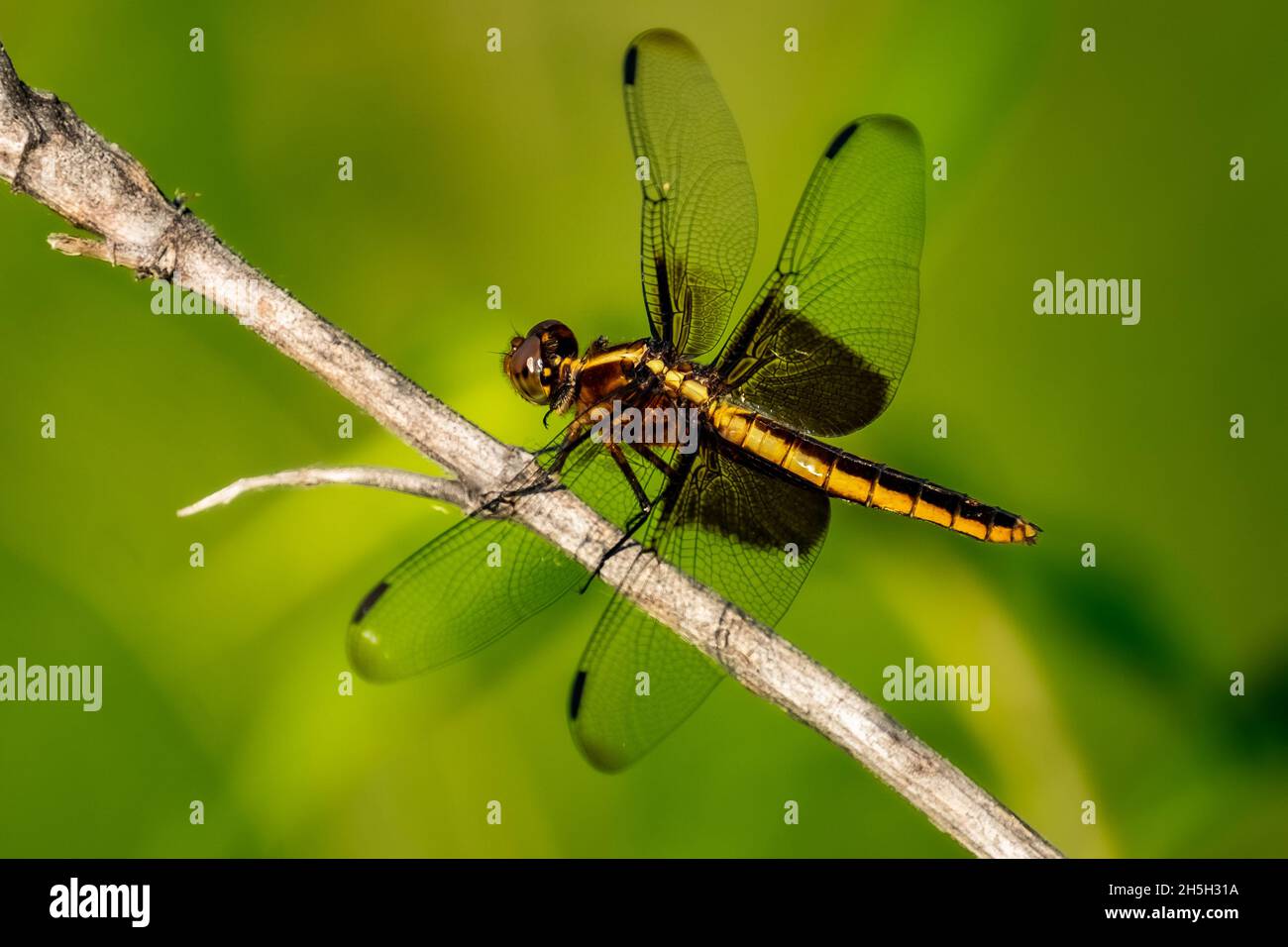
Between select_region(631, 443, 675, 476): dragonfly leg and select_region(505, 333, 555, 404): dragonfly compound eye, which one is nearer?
select_region(505, 333, 555, 404): dragonfly compound eye

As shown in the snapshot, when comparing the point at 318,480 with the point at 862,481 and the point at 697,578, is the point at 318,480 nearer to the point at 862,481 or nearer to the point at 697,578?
the point at 697,578

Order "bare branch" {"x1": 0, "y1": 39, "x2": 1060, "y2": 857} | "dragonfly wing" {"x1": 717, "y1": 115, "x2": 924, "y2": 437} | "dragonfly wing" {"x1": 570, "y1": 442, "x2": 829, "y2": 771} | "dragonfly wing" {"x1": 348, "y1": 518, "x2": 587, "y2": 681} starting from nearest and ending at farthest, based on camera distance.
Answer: "bare branch" {"x1": 0, "y1": 39, "x2": 1060, "y2": 857}, "dragonfly wing" {"x1": 348, "y1": 518, "x2": 587, "y2": 681}, "dragonfly wing" {"x1": 570, "y1": 442, "x2": 829, "y2": 771}, "dragonfly wing" {"x1": 717, "y1": 115, "x2": 924, "y2": 437}

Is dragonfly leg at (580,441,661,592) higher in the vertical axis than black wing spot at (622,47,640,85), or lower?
lower

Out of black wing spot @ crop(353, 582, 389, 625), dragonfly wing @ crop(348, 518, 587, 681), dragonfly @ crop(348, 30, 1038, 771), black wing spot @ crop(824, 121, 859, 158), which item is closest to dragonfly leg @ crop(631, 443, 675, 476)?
dragonfly @ crop(348, 30, 1038, 771)

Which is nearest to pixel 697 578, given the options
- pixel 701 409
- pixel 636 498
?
pixel 636 498

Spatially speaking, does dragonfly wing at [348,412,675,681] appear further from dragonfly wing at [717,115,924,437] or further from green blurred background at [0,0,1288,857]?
dragonfly wing at [717,115,924,437]

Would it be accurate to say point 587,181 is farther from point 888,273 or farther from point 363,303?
point 888,273

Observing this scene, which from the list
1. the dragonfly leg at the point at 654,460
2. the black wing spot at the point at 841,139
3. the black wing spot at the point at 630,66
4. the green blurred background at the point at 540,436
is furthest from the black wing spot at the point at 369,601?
the black wing spot at the point at 841,139
